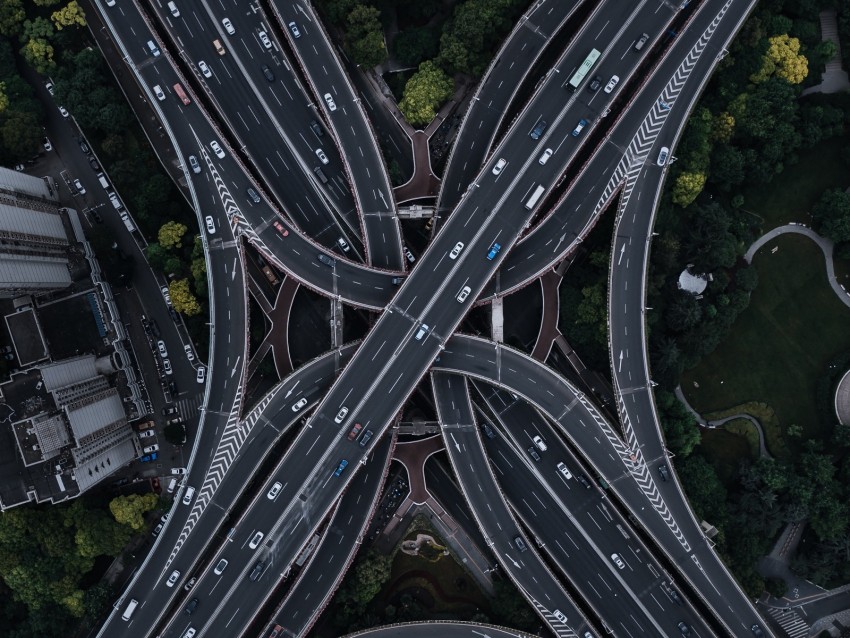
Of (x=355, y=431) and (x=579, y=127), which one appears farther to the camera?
(x=579, y=127)

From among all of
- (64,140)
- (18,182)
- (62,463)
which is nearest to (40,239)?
(18,182)

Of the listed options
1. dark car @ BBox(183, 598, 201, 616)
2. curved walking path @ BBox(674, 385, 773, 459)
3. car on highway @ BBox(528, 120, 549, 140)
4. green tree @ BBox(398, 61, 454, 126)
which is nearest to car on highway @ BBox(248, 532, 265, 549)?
dark car @ BBox(183, 598, 201, 616)

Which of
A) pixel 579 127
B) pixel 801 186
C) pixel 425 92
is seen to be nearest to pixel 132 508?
pixel 425 92

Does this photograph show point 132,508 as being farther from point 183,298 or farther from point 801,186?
point 801,186

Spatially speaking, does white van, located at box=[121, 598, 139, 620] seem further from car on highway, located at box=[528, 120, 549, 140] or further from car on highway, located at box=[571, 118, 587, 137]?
car on highway, located at box=[571, 118, 587, 137]

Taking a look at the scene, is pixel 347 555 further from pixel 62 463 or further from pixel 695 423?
pixel 695 423

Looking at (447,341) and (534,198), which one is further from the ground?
(534,198)
